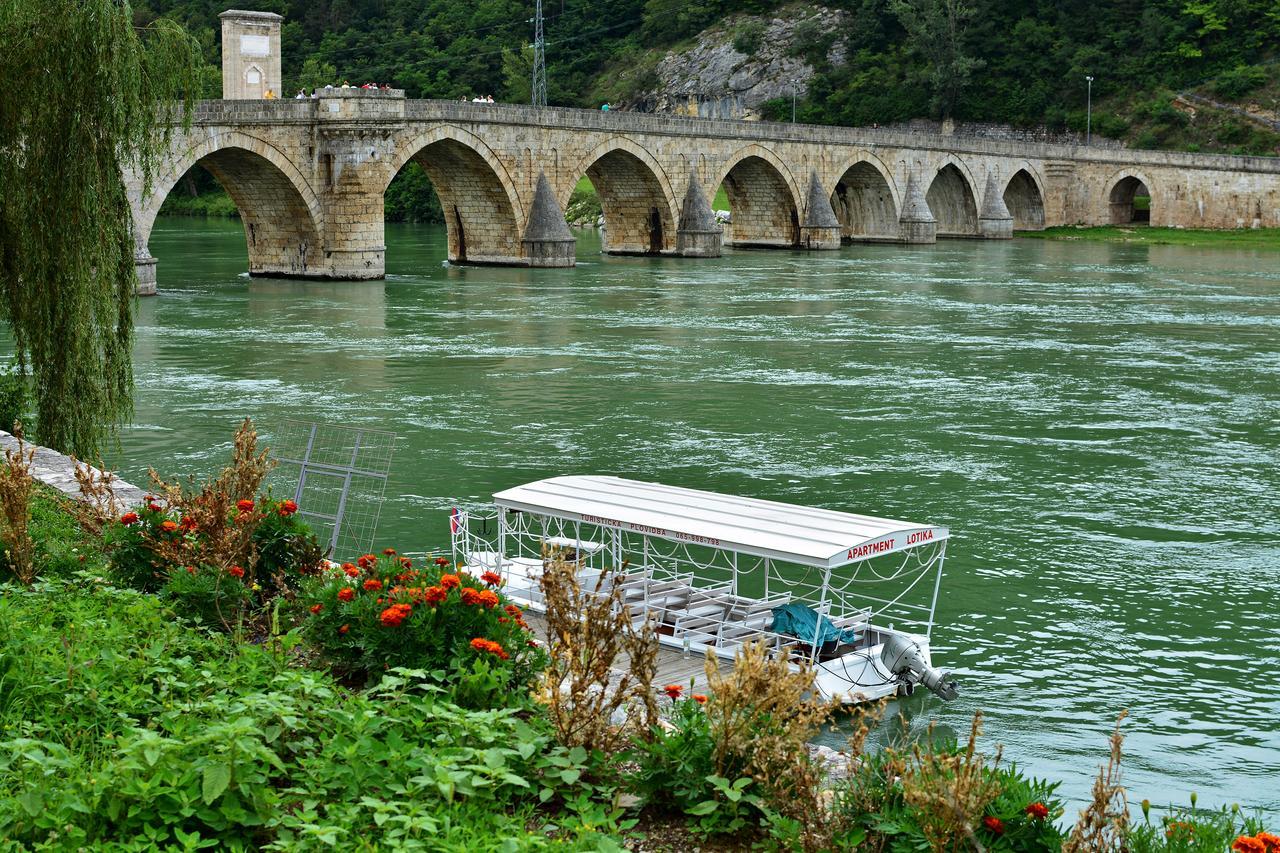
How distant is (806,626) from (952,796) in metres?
6.34

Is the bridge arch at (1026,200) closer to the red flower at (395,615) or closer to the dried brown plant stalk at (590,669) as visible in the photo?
the red flower at (395,615)

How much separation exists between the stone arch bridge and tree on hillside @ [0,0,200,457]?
284 inches

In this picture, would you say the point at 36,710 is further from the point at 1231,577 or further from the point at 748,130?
the point at 748,130

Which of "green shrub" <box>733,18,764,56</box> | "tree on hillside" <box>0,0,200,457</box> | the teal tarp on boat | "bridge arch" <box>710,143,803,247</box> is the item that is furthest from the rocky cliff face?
the teal tarp on boat

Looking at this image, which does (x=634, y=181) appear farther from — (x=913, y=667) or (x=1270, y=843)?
(x=1270, y=843)

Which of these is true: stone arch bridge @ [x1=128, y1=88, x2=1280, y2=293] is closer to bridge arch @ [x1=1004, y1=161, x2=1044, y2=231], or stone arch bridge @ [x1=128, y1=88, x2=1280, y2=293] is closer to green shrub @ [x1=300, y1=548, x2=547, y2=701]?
bridge arch @ [x1=1004, y1=161, x2=1044, y2=231]

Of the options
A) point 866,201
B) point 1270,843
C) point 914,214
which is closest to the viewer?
point 1270,843

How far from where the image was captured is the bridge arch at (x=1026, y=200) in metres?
80.4

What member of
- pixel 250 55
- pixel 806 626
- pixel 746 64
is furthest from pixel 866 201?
pixel 806 626

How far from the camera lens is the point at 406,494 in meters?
17.8

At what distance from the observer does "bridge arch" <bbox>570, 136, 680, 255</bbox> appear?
58938 millimetres

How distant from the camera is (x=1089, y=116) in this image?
85.9m

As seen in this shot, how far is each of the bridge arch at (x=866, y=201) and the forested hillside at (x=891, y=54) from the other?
23273mm

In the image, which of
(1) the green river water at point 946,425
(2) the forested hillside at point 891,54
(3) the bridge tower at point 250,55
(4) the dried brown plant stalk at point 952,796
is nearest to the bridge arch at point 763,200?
(3) the bridge tower at point 250,55
